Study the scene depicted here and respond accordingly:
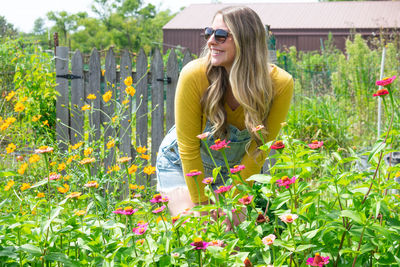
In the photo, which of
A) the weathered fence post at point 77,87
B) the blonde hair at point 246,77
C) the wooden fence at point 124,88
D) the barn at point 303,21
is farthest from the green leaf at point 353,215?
the barn at point 303,21

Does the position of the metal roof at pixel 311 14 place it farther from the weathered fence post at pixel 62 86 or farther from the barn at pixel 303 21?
the weathered fence post at pixel 62 86

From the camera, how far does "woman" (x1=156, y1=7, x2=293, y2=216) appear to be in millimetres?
2291

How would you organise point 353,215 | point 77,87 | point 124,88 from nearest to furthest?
1. point 353,215
2. point 124,88
3. point 77,87

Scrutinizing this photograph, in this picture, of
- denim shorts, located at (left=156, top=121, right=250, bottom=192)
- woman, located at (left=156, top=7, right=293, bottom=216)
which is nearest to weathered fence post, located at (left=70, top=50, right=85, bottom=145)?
denim shorts, located at (left=156, top=121, right=250, bottom=192)

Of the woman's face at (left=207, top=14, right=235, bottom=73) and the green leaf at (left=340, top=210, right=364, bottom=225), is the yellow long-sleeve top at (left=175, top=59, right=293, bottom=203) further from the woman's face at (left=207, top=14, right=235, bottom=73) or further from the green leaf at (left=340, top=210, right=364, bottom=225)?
the green leaf at (left=340, top=210, right=364, bottom=225)

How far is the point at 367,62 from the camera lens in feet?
22.1

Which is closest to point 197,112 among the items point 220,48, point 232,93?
point 232,93

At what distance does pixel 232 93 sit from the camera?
2.45 m

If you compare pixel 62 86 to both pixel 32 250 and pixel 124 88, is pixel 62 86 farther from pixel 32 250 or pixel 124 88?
pixel 32 250

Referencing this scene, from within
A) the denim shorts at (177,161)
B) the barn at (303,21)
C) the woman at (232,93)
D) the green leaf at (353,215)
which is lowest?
the denim shorts at (177,161)

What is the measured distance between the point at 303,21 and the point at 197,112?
3326cm

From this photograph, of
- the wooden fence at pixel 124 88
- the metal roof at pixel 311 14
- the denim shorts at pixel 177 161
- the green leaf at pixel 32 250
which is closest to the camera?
the green leaf at pixel 32 250

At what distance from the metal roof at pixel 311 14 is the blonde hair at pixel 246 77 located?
31507 mm

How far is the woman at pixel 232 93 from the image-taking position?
2.29 m
